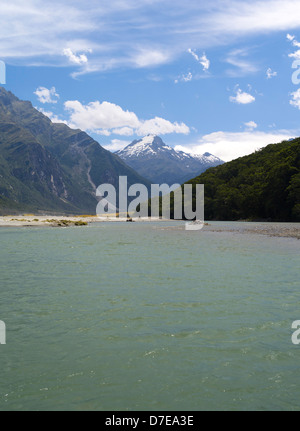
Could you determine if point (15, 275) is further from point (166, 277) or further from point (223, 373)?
point (223, 373)

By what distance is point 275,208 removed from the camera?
119 m

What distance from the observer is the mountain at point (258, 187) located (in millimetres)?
114062

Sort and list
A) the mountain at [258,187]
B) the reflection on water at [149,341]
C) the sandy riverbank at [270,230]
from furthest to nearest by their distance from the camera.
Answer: the mountain at [258,187] < the sandy riverbank at [270,230] < the reflection on water at [149,341]

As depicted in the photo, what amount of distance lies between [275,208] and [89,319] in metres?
115

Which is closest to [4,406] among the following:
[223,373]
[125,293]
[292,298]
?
[223,373]

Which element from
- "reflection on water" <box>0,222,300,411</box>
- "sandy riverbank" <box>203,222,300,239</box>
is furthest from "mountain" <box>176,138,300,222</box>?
"reflection on water" <box>0,222,300,411</box>

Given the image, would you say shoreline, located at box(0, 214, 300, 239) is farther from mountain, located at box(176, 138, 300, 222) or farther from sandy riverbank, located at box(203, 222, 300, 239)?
mountain, located at box(176, 138, 300, 222)

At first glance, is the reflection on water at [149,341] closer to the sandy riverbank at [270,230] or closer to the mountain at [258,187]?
the sandy riverbank at [270,230]

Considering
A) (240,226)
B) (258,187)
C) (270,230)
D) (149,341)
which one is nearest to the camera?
(149,341)

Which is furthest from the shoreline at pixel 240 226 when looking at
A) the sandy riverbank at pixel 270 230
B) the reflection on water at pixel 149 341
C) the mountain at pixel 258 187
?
the reflection on water at pixel 149 341

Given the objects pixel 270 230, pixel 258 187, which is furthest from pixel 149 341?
pixel 258 187

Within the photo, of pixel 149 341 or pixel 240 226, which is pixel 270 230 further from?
pixel 149 341

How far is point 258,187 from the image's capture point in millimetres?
136000

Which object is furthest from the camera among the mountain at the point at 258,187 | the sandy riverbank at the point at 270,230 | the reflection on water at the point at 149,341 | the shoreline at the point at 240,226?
the mountain at the point at 258,187
